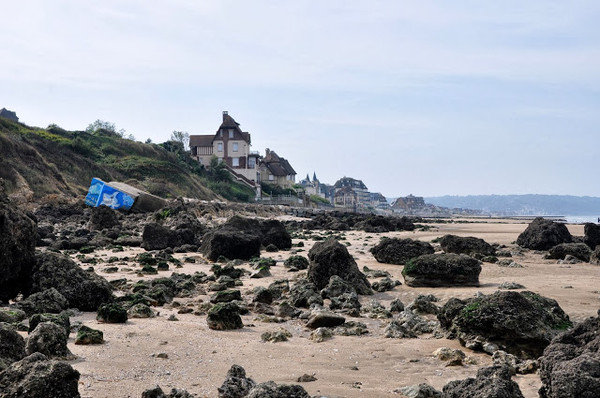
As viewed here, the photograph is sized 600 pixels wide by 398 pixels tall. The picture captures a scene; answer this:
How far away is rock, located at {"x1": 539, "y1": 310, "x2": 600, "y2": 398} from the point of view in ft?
15.3

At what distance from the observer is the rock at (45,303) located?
9.17 metres

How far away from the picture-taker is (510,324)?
299 inches

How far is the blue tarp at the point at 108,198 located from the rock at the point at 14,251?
93.2ft

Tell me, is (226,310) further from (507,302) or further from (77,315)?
(507,302)

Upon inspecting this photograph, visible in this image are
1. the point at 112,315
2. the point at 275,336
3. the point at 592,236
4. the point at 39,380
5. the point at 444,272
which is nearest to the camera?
the point at 39,380

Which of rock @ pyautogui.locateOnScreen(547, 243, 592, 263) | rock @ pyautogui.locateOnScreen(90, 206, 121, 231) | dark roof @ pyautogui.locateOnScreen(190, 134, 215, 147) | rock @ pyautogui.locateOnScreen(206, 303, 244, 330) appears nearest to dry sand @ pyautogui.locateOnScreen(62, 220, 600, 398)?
rock @ pyautogui.locateOnScreen(206, 303, 244, 330)

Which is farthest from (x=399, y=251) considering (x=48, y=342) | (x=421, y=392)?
(x=48, y=342)

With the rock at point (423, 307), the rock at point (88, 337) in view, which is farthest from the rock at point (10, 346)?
the rock at point (423, 307)

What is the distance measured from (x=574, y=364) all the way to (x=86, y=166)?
56.1 m

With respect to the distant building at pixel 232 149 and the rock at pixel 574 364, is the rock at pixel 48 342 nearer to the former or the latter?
the rock at pixel 574 364

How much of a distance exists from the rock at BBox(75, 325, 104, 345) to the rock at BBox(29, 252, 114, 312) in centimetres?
261

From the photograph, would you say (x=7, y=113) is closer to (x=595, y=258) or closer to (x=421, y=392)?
(x=595, y=258)

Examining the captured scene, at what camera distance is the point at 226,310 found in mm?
9164

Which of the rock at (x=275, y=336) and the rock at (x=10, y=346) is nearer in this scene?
the rock at (x=10, y=346)
